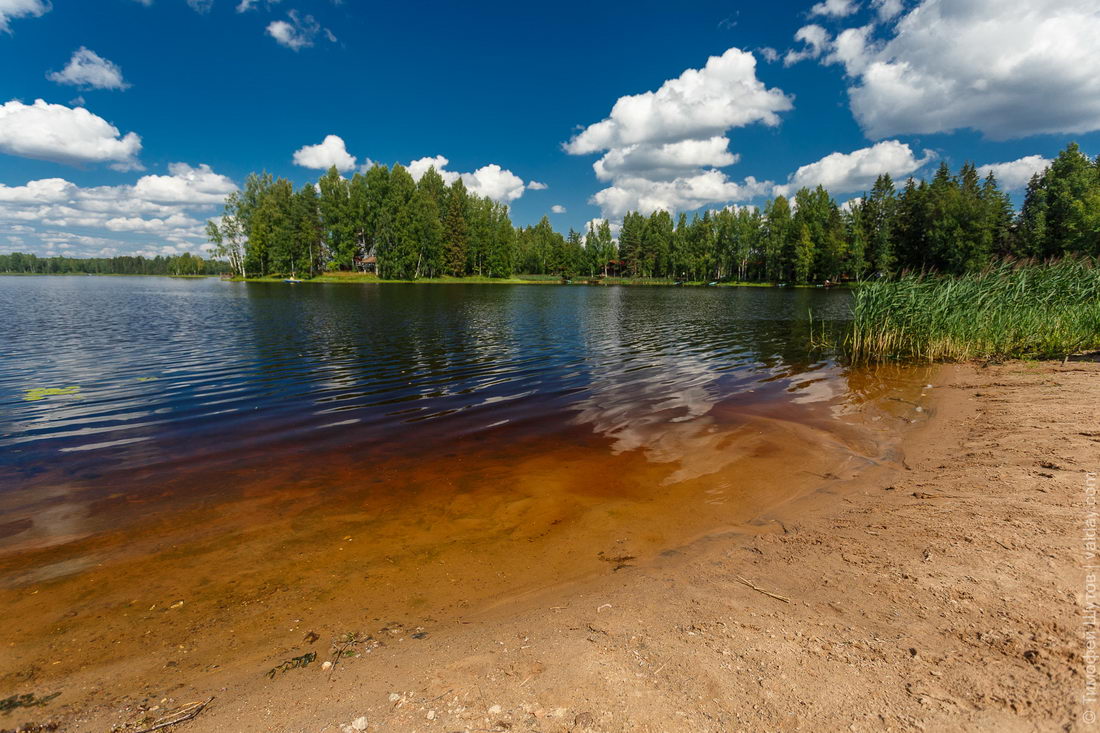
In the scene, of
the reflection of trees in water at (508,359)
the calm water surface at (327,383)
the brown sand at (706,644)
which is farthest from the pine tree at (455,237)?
the brown sand at (706,644)

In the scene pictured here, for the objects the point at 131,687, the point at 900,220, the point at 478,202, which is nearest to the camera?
the point at 131,687

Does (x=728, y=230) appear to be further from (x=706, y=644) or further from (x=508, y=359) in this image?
(x=706, y=644)

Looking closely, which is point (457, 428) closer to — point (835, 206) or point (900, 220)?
point (900, 220)

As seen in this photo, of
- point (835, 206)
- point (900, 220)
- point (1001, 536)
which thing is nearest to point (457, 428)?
point (1001, 536)

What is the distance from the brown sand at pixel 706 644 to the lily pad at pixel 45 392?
440 inches

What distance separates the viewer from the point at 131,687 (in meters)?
3.48

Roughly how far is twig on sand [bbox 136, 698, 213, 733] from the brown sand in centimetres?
7

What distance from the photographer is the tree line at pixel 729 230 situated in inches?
2926

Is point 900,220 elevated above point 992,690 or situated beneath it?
elevated above

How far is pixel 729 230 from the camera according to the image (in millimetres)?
114750

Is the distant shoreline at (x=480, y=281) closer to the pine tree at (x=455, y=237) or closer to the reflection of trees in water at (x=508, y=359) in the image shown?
the pine tree at (x=455, y=237)

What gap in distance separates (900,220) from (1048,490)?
366ft

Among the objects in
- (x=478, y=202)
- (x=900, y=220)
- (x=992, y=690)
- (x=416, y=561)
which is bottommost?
(x=416, y=561)

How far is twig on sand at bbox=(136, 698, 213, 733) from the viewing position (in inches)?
120
